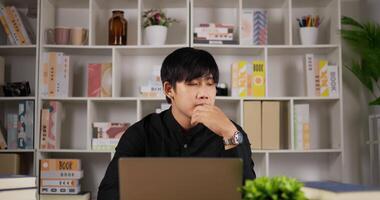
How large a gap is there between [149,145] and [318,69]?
1752 millimetres

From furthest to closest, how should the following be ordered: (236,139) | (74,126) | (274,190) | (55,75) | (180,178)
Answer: (74,126)
(55,75)
(236,139)
(180,178)
(274,190)

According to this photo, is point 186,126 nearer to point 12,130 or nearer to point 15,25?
point 12,130

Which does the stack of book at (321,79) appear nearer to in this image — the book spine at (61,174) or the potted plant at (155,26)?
the potted plant at (155,26)

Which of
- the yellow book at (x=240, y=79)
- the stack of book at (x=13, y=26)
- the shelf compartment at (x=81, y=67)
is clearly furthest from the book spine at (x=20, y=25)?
the yellow book at (x=240, y=79)

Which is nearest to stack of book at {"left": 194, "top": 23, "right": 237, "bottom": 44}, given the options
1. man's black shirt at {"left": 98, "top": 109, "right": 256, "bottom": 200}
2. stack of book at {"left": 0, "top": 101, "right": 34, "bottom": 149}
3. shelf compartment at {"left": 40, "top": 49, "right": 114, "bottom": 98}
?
shelf compartment at {"left": 40, "top": 49, "right": 114, "bottom": 98}

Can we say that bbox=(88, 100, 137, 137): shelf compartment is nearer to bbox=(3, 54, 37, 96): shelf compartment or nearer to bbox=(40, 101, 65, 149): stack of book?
bbox=(40, 101, 65, 149): stack of book

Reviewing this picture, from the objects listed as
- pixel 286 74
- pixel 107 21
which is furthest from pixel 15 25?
pixel 286 74

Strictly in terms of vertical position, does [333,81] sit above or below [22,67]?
below

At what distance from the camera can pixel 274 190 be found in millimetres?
750

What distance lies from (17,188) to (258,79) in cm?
237

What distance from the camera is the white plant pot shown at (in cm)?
340

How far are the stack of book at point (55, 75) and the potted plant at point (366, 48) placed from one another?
6.32ft

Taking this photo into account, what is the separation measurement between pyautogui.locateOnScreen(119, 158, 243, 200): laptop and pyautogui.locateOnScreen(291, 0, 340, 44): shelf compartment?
A: 2.70 meters

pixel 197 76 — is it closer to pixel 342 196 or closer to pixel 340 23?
pixel 342 196
